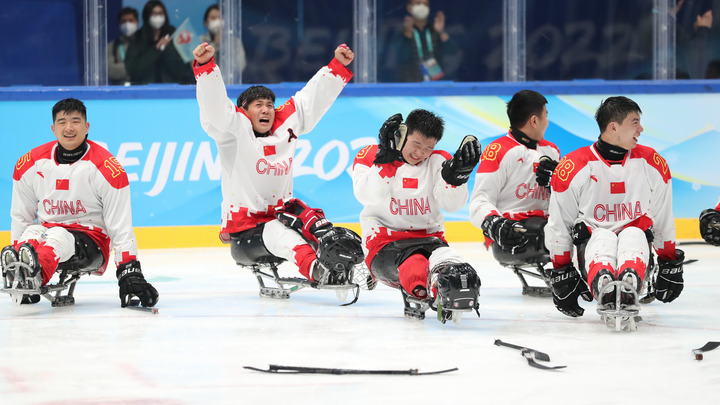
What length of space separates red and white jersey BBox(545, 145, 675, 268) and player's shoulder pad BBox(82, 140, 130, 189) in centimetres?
206

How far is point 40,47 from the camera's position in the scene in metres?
8.12

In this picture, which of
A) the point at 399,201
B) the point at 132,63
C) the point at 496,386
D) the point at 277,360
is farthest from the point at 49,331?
the point at 132,63

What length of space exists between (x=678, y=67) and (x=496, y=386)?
19.4ft

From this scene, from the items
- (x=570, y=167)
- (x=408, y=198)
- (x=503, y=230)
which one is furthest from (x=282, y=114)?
(x=570, y=167)

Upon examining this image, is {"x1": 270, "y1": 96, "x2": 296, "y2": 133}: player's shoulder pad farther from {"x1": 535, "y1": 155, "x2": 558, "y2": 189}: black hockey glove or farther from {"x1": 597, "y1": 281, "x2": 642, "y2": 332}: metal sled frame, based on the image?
{"x1": 597, "y1": 281, "x2": 642, "y2": 332}: metal sled frame

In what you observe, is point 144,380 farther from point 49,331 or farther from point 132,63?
point 132,63

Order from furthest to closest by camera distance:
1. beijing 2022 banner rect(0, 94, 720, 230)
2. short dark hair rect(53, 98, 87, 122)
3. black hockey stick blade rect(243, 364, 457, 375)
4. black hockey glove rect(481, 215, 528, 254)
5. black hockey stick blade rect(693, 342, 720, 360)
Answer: beijing 2022 banner rect(0, 94, 720, 230) < short dark hair rect(53, 98, 87, 122) < black hockey glove rect(481, 215, 528, 254) < black hockey stick blade rect(693, 342, 720, 360) < black hockey stick blade rect(243, 364, 457, 375)

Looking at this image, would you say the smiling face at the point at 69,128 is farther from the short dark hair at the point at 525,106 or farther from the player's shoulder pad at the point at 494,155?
the short dark hair at the point at 525,106

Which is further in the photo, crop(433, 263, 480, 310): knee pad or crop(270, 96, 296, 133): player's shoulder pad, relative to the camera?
crop(270, 96, 296, 133): player's shoulder pad

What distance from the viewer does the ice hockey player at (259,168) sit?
15.4 feet

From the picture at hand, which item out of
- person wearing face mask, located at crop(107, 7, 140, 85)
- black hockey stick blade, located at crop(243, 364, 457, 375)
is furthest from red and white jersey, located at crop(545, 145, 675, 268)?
person wearing face mask, located at crop(107, 7, 140, 85)

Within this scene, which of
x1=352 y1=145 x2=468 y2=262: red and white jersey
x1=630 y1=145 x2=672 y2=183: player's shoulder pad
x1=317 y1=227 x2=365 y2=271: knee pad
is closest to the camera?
x1=630 y1=145 x2=672 y2=183: player's shoulder pad

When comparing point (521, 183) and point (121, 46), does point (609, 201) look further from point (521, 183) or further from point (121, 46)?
point (121, 46)

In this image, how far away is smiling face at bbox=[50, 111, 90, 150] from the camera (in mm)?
4598
